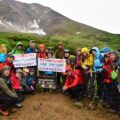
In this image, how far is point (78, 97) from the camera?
12.9 meters

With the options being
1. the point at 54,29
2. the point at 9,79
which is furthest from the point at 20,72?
the point at 54,29

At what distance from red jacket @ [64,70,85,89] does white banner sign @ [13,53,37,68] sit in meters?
1.58

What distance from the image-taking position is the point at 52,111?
469 inches

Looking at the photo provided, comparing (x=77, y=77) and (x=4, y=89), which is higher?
(x=77, y=77)

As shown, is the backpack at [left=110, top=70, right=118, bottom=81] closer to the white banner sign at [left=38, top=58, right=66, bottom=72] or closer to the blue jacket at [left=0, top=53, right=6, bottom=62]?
the white banner sign at [left=38, top=58, right=66, bottom=72]

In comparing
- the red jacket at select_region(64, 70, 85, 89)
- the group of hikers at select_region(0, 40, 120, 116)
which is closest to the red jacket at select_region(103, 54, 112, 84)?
the group of hikers at select_region(0, 40, 120, 116)

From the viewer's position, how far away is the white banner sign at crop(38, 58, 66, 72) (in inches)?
528

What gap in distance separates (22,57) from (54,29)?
144 m

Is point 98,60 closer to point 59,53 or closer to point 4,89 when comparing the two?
point 59,53

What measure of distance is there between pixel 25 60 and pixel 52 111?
2.59 meters

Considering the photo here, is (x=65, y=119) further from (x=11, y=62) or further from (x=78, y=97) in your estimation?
(x=11, y=62)

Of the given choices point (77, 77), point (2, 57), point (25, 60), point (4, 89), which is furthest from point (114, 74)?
point (2, 57)

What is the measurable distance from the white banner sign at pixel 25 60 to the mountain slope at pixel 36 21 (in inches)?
4977

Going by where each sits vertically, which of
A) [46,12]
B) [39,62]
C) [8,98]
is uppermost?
[46,12]
